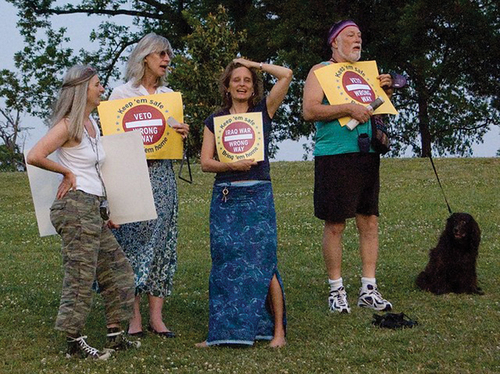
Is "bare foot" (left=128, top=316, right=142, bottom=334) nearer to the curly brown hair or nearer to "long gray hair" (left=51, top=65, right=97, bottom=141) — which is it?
"long gray hair" (left=51, top=65, right=97, bottom=141)

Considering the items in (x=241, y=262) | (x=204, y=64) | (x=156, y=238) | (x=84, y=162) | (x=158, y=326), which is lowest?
(x=158, y=326)

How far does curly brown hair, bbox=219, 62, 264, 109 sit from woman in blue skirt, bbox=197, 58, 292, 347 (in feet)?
0.11

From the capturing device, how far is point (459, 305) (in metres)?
6.92

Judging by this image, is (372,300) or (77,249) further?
(372,300)

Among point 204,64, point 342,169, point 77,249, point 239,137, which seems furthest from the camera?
point 204,64

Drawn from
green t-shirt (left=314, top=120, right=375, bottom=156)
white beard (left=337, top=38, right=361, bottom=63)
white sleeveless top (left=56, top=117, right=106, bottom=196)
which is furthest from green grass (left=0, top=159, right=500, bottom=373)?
white beard (left=337, top=38, right=361, bottom=63)

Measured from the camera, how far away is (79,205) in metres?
5.43

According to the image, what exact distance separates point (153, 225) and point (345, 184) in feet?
5.30

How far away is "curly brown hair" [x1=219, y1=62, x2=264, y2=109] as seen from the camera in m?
6.04

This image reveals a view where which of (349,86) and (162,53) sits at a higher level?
(162,53)

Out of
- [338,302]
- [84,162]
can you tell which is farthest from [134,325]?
Result: [338,302]

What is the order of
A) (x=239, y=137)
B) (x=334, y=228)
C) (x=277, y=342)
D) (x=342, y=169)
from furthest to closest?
(x=334, y=228)
(x=342, y=169)
(x=239, y=137)
(x=277, y=342)

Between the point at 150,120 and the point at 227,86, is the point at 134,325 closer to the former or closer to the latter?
the point at 150,120

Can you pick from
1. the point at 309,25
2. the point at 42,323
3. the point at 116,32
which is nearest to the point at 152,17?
the point at 116,32
